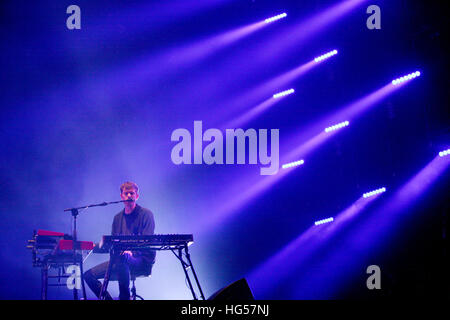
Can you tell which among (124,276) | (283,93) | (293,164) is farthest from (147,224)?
(283,93)

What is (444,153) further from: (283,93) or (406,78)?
(283,93)

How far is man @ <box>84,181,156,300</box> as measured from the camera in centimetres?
463

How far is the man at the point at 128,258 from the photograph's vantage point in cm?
463

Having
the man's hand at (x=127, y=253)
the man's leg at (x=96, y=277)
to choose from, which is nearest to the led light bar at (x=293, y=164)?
the man's hand at (x=127, y=253)

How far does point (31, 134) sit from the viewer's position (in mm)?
6949

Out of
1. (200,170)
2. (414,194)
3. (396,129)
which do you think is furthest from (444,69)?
(200,170)

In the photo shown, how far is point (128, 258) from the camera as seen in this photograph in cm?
468

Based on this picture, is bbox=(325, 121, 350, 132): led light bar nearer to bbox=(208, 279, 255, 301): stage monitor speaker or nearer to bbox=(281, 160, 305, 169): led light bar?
bbox=(281, 160, 305, 169): led light bar

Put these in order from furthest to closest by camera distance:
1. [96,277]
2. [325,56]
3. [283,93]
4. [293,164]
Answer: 1. [283,93]
2. [293,164]
3. [325,56]
4. [96,277]

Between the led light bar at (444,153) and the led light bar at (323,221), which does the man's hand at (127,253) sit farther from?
the led light bar at (444,153)

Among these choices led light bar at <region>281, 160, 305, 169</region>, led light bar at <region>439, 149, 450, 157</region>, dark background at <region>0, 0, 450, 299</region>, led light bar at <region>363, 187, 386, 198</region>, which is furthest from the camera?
led light bar at <region>281, 160, 305, 169</region>

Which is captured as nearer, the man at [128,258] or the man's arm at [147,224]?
the man at [128,258]

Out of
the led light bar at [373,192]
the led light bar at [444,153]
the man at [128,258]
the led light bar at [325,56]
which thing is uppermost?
the led light bar at [325,56]

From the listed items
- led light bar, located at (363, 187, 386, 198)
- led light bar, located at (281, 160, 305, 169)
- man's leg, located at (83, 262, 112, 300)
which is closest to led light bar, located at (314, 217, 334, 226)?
led light bar, located at (363, 187, 386, 198)
